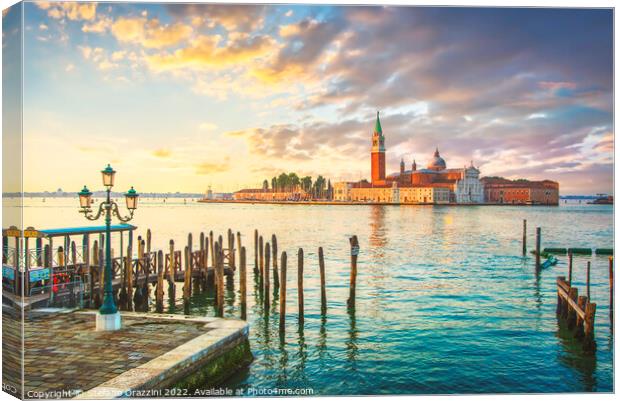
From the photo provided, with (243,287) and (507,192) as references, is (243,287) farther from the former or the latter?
(507,192)

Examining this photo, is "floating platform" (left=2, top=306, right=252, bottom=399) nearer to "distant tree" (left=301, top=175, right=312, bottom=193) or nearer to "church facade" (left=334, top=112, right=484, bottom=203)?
"distant tree" (left=301, top=175, right=312, bottom=193)

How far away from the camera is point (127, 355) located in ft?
15.9

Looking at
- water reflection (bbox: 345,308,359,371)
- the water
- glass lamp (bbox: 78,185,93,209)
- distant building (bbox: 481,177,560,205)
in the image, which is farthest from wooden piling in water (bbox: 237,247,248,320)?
distant building (bbox: 481,177,560,205)

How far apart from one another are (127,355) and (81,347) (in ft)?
1.65

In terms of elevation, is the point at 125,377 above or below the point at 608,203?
below

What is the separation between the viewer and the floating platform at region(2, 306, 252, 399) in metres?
4.36

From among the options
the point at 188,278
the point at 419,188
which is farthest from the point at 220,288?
the point at 419,188

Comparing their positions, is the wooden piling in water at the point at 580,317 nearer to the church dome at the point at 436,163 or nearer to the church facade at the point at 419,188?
the church facade at the point at 419,188

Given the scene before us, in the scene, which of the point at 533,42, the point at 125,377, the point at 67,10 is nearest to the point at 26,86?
the point at 67,10

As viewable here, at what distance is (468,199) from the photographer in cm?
7169

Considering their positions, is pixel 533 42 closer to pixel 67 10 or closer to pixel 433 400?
pixel 433 400

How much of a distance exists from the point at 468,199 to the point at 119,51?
2714 inches

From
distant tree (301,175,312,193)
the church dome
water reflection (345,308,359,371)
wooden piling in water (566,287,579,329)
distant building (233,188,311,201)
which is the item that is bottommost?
water reflection (345,308,359,371)

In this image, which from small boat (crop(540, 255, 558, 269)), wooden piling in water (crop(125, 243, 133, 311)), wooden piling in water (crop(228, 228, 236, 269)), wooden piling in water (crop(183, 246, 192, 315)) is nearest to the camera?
wooden piling in water (crop(125, 243, 133, 311))
